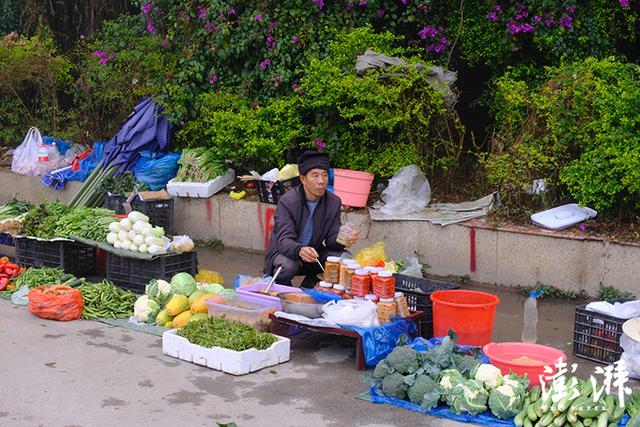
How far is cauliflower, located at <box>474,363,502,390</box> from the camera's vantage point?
5938mm

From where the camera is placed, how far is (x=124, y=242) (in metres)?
8.93

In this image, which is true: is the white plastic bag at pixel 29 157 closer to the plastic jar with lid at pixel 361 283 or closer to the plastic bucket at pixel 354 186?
the plastic bucket at pixel 354 186

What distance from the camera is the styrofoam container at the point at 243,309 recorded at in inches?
289

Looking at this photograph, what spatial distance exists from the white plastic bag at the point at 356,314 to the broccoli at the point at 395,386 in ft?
2.35

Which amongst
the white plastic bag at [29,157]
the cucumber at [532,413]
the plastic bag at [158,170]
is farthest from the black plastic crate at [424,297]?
the white plastic bag at [29,157]

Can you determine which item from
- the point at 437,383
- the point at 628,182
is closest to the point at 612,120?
the point at 628,182

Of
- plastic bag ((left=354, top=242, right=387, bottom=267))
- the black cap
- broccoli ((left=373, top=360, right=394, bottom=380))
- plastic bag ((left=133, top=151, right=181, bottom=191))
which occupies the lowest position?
broccoli ((left=373, top=360, right=394, bottom=380))

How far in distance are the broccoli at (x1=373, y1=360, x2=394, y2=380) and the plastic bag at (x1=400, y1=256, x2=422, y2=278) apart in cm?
249

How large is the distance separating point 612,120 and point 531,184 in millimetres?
1092

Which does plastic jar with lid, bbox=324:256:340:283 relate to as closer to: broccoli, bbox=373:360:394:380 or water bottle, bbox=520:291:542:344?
broccoli, bbox=373:360:394:380

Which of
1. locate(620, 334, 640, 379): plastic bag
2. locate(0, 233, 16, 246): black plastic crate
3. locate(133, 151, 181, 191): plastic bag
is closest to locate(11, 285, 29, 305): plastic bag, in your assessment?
locate(0, 233, 16, 246): black plastic crate

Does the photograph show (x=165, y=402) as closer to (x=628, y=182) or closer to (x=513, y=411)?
(x=513, y=411)

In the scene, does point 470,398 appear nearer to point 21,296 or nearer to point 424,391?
point 424,391

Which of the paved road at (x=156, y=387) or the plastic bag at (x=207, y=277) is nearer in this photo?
the paved road at (x=156, y=387)
